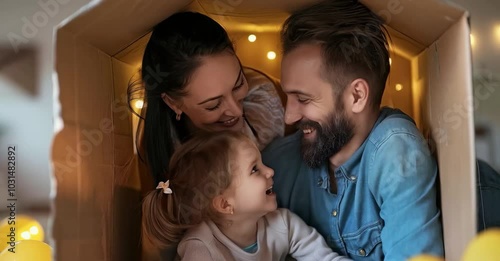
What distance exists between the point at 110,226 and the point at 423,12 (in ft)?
1.92

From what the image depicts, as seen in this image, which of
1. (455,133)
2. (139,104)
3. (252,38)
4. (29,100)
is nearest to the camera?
(455,133)

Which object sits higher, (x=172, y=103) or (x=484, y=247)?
(x=172, y=103)

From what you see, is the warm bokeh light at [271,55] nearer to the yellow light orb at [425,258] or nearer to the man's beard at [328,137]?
the man's beard at [328,137]

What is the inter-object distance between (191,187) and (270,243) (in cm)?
17

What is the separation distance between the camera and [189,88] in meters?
0.98

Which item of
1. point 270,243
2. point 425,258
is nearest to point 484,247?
point 425,258

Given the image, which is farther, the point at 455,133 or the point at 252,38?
the point at 252,38

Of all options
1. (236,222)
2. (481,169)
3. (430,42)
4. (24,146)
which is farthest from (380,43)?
(24,146)

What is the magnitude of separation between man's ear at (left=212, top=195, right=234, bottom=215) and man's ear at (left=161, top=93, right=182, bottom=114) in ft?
0.60

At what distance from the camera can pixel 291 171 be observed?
1086mm

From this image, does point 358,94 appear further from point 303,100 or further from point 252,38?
point 252,38

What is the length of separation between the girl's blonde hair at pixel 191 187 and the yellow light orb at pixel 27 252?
16 centimetres

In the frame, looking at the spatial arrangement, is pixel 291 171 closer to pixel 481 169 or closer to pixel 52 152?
pixel 481 169

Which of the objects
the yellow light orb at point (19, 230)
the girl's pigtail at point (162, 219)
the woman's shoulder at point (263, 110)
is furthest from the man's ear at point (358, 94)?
the yellow light orb at point (19, 230)
